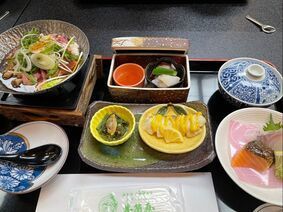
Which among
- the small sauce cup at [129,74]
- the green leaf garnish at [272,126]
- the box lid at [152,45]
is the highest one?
the box lid at [152,45]

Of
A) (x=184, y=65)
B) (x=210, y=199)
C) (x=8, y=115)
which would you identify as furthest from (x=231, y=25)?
(x=8, y=115)

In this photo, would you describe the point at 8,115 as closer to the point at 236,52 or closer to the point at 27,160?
the point at 27,160

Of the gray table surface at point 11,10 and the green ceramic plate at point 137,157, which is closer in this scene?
the green ceramic plate at point 137,157

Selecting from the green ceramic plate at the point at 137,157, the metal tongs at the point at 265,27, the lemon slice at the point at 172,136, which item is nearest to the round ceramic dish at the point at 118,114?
the green ceramic plate at the point at 137,157

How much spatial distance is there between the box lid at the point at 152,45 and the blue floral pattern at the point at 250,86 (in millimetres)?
214

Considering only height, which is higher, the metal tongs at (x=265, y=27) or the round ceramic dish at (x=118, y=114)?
the metal tongs at (x=265, y=27)

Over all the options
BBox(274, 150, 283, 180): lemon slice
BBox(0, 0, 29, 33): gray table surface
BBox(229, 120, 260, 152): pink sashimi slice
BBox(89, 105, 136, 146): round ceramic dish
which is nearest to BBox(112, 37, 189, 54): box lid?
BBox(89, 105, 136, 146): round ceramic dish

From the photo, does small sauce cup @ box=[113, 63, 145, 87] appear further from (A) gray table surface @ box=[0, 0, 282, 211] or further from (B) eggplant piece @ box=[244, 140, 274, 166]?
(B) eggplant piece @ box=[244, 140, 274, 166]

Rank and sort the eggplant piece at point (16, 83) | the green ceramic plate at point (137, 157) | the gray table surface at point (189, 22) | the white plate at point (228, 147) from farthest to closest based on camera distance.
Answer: the gray table surface at point (189, 22), the eggplant piece at point (16, 83), the green ceramic plate at point (137, 157), the white plate at point (228, 147)

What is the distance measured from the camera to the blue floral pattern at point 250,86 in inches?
39.5

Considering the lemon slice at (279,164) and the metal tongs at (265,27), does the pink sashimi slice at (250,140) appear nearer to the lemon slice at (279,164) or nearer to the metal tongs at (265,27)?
the lemon slice at (279,164)

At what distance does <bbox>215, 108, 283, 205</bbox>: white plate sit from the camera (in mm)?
810

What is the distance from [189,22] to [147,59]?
0.52 metres

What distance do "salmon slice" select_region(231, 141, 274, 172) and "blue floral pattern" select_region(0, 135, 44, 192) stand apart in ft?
2.26
